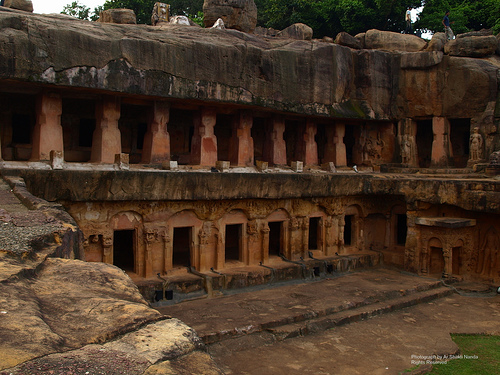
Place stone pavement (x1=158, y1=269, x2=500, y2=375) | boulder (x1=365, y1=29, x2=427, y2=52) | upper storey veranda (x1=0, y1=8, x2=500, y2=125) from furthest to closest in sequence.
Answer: boulder (x1=365, y1=29, x2=427, y2=52) < upper storey veranda (x1=0, y1=8, x2=500, y2=125) < stone pavement (x1=158, y1=269, x2=500, y2=375)

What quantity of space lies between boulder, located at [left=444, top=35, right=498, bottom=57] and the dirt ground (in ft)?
30.9

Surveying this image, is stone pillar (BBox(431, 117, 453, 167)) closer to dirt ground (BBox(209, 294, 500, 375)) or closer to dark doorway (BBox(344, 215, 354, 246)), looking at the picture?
dark doorway (BBox(344, 215, 354, 246))

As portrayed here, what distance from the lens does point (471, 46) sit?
53.1 feet

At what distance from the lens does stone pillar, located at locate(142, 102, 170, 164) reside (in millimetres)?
12734

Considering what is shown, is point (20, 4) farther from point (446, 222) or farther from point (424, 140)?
point (424, 140)

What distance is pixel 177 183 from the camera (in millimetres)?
10953

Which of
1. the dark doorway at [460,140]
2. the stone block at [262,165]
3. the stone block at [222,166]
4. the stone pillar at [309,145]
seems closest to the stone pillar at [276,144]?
the stone pillar at [309,145]

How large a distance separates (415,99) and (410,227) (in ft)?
17.7

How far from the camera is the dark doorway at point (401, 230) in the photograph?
16.4 metres

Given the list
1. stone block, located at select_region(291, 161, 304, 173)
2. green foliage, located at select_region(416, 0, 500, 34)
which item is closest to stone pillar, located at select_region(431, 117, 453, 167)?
stone block, located at select_region(291, 161, 304, 173)

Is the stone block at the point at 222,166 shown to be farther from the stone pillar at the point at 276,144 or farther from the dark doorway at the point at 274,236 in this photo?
the dark doorway at the point at 274,236

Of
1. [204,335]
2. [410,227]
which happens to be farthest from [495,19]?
[204,335]

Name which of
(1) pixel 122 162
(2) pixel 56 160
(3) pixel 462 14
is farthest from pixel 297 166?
(3) pixel 462 14

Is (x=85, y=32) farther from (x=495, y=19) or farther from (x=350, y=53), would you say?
(x=495, y=19)
